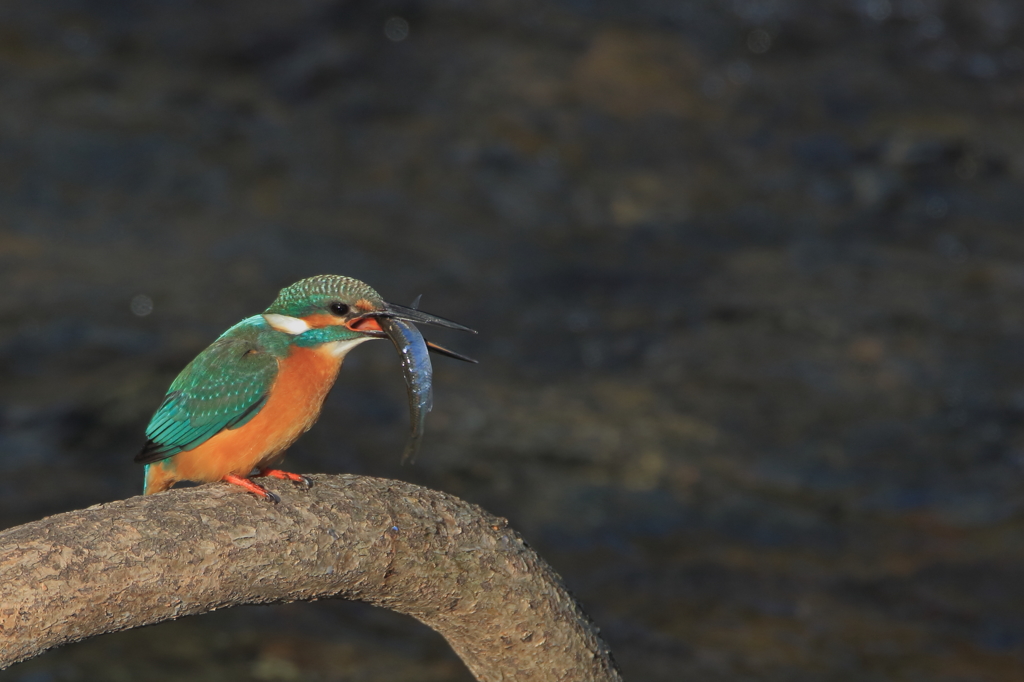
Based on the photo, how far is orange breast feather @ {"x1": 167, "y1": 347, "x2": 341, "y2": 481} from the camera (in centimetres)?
321

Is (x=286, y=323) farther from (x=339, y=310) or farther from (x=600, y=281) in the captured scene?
(x=600, y=281)

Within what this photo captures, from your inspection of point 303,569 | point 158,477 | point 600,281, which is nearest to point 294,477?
point 303,569

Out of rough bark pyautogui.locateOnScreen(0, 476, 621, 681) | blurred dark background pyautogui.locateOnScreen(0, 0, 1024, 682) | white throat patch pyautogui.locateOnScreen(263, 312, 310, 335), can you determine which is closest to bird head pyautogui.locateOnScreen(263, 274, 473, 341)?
white throat patch pyautogui.locateOnScreen(263, 312, 310, 335)

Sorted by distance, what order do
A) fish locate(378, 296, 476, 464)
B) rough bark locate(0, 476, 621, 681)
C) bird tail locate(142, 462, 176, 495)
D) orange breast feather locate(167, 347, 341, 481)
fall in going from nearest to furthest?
rough bark locate(0, 476, 621, 681) < fish locate(378, 296, 476, 464) < orange breast feather locate(167, 347, 341, 481) < bird tail locate(142, 462, 176, 495)

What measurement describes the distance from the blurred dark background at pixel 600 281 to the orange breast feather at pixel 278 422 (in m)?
3.33

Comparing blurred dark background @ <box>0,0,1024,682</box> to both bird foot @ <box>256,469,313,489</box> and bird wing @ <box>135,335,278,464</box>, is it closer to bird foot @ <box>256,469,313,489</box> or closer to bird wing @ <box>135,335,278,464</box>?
bird wing @ <box>135,335,278,464</box>

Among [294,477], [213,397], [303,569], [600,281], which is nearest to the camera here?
[303,569]

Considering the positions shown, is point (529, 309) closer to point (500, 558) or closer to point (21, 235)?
point (21, 235)

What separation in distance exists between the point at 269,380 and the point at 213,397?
16cm

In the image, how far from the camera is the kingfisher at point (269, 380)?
10.4 feet

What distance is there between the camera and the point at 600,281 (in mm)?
10516

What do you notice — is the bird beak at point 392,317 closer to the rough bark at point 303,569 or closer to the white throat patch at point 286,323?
the white throat patch at point 286,323

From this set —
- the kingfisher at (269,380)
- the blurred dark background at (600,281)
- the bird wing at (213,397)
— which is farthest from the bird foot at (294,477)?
the blurred dark background at (600,281)

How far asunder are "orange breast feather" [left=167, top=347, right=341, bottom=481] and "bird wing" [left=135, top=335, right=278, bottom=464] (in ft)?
0.10
